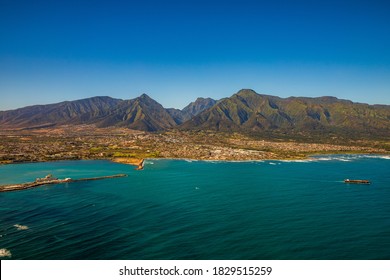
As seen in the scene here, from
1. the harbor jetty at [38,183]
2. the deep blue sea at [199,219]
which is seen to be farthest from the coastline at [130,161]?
the deep blue sea at [199,219]

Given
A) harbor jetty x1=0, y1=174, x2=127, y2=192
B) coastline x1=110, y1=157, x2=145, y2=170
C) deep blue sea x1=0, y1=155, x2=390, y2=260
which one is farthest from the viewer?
coastline x1=110, y1=157, x2=145, y2=170

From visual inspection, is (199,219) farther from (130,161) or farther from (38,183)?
(130,161)

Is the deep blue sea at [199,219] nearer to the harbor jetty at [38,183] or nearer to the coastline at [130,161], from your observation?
the harbor jetty at [38,183]

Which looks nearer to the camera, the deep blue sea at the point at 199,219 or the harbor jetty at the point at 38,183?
the deep blue sea at the point at 199,219

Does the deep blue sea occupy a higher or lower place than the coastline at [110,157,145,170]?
lower

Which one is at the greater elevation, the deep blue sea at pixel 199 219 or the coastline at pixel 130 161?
the coastline at pixel 130 161

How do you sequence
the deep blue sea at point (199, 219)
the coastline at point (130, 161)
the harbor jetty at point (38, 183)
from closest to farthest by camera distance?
the deep blue sea at point (199, 219)
the harbor jetty at point (38, 183)
the coastline at point (130, 161)

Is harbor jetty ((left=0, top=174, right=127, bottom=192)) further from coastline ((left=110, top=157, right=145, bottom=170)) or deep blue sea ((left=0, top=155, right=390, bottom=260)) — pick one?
coastline ((left=110, top=157, right=145, bottom=170))

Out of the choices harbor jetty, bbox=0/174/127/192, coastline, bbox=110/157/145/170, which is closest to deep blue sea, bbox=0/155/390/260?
harbor jetty, bbox=0/174/127/192

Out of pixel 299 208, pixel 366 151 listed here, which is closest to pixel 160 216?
pixel 299 208
